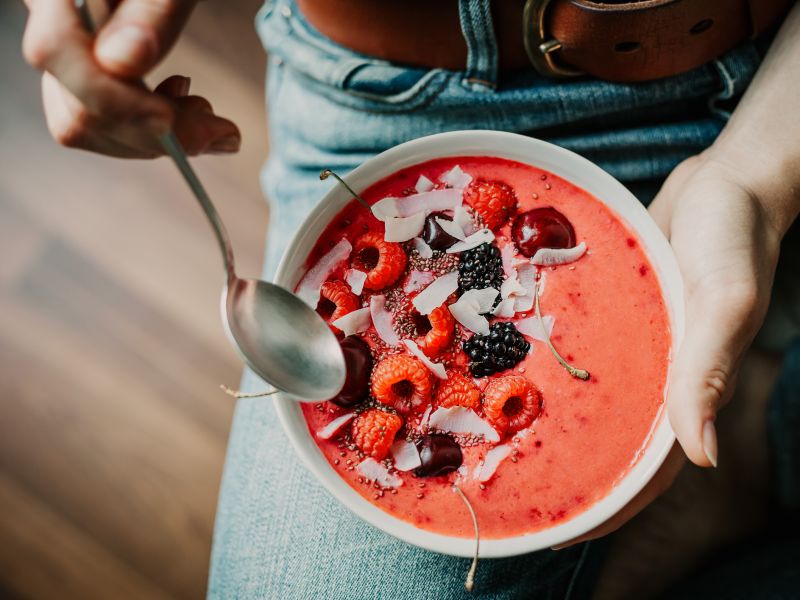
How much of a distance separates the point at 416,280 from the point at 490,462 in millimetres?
299

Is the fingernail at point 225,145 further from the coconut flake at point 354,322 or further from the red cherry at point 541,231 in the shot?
the red cherry at point 541,231

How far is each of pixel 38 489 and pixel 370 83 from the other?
1.57 metres

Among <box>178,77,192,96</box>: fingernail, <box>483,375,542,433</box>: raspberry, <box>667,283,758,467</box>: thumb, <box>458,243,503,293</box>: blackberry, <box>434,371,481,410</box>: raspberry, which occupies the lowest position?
<box>667,283,758,467</box>: thumb

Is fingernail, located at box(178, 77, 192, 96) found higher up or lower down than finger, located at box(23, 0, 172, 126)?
lower down

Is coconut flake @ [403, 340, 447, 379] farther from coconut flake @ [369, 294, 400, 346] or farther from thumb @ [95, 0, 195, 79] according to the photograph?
thumb @ [95, 0, 195, 79]

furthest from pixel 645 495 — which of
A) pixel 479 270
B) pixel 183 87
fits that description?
pixel 183 87

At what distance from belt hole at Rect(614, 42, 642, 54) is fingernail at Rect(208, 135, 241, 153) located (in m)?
0.62

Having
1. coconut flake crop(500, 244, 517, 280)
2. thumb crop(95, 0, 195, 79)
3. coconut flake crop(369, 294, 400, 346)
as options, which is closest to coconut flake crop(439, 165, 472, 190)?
coconut flake crop(500, 244, 517, 280)

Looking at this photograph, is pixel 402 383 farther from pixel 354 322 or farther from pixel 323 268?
pixel 323 268

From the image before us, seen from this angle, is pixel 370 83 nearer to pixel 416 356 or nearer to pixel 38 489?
pixel 416 356

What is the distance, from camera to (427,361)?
0.99m

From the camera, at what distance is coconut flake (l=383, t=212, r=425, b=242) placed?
102 centimetres

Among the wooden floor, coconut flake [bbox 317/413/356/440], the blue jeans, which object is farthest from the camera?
the wooden floor

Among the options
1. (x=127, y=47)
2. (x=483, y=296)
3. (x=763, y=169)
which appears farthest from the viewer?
(x=763, y=169)
